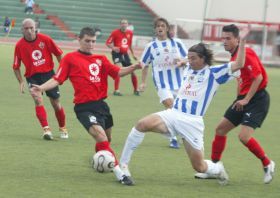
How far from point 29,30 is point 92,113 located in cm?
349

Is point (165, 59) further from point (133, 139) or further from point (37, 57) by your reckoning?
point (133, 139)

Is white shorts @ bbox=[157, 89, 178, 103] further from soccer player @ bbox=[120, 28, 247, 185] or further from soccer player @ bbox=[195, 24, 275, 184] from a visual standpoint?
soccer player @ bbox=[120, 28, 247, 185]

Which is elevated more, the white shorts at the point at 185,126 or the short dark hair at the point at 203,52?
the short dark hair at the point at 203,52

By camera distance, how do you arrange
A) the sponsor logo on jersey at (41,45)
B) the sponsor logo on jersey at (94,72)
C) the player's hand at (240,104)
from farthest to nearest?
the sponsor logo on jersey at (41,45), the sponsor logo on jersey at (94,72), the player's hand at (240,104)

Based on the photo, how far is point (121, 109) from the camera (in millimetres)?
16609

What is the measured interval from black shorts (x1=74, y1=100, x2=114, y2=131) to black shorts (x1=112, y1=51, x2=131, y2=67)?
40.6ft

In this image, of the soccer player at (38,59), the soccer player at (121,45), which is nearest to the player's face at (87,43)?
the soccer player at (38,59)

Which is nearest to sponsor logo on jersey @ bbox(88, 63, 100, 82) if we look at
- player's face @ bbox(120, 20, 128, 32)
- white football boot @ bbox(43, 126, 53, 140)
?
white football boot @ bbox(43, 126, 53, 140)

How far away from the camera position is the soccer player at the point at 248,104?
8.79 meters

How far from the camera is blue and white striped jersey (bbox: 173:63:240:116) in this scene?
328 inches

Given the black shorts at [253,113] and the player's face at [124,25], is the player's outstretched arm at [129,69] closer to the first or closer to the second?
the black shorts at [253,113]

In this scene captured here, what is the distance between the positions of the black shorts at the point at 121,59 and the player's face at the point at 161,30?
31.3ft

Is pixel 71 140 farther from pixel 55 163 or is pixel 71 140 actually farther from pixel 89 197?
pixel 89 197

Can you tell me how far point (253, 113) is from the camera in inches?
353
